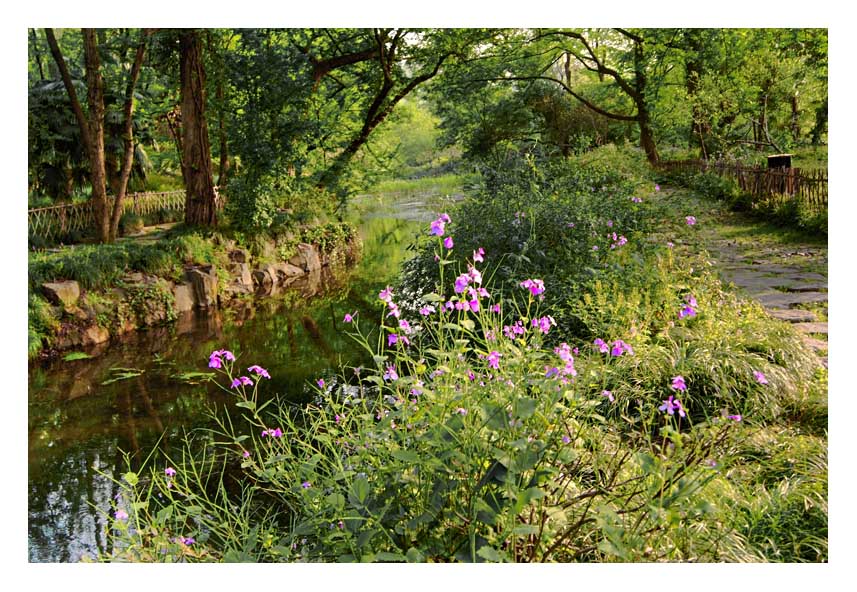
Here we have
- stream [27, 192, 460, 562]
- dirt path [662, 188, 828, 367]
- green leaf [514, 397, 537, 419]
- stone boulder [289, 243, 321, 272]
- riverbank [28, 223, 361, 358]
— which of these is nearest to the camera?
green leaf [514, 397, 537, 419]

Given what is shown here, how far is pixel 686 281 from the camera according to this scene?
16.1 ft

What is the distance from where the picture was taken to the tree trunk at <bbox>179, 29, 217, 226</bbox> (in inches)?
325

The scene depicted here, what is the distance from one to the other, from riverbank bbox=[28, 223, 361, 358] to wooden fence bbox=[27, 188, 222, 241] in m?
0.96

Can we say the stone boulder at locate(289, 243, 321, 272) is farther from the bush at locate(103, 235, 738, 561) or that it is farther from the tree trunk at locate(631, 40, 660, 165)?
the bush at locate(103, 235, 738, 561)

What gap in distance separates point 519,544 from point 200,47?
24.8 feet

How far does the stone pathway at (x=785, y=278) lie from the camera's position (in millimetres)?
4234

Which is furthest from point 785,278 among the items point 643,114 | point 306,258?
point 306,258

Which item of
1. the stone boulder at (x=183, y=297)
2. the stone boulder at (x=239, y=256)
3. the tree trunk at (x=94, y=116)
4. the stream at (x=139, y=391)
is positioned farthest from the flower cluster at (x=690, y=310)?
the tree trunk at (x=94, y=116)

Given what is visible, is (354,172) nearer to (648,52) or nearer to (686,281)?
(648,52)

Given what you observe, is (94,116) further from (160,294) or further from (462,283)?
(462,283)

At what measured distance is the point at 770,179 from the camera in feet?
21.4

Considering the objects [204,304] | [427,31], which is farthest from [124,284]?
[427,31]

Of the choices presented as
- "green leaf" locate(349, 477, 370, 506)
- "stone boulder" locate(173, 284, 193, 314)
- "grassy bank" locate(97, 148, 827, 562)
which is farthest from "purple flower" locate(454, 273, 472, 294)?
"stone boulder" locate(173, 284, 193, 314)

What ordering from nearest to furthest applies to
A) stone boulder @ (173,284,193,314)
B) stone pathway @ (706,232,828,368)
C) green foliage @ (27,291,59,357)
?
stone pathway @ (706,232,828,368) → green foliage @ (27,291,59,357) → stone boulder @ (173,284,193,314)
